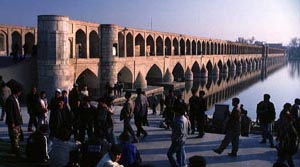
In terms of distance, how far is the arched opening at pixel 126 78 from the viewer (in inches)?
1092

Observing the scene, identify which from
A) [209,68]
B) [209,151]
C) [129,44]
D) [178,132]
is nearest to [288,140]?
[178,132]

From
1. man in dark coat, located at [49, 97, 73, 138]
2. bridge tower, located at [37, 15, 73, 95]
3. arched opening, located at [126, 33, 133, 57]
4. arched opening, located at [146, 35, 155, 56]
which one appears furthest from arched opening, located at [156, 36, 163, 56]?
man in dark coat, located at [49, 97, 73, 138]

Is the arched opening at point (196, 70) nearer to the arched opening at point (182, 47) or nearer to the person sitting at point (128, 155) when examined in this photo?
the arched opening at point (182, 47)

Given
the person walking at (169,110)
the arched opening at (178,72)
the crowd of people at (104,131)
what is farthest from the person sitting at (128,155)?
the arched opening at (178,72)

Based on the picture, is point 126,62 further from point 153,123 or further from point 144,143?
point 144,143

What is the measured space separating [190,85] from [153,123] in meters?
26.5

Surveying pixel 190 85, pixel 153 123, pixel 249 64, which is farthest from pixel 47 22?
pixel 249 64

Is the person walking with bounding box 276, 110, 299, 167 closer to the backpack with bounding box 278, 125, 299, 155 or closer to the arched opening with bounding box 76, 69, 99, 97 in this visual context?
the backpack with bounding box 278, 125, 299, 155

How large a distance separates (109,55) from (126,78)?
4618 millimetres

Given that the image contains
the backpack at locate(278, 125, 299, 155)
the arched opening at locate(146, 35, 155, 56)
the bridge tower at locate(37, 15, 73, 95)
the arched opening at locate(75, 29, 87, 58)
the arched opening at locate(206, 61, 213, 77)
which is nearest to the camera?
the backpack at locate(278, 125, 299, 155)

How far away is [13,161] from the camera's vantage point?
6016 millimetres

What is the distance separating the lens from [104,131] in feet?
22.0

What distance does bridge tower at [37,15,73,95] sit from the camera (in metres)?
17.4

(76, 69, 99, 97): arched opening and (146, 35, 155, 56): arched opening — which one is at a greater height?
(146, 35, 155, 56): arched opening
